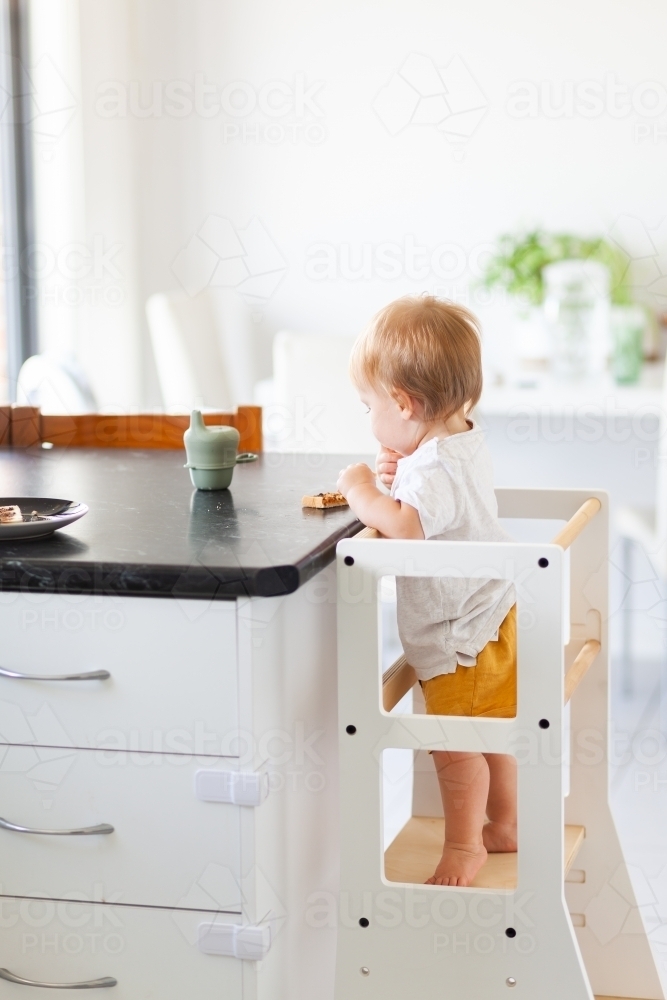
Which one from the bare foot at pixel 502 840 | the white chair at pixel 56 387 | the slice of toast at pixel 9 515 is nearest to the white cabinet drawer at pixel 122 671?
the slice of toast at pixel 9 515

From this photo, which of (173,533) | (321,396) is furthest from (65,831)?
(321,396)

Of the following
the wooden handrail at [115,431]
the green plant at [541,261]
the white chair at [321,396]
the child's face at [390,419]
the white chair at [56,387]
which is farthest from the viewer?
the green plant at [541,261]

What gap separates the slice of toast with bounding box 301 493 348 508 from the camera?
50.2 inches

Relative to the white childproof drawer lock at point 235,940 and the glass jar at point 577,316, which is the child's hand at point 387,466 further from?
the glass jar at point 577,316

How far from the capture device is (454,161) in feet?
10.7

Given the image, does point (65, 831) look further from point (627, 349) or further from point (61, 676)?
point (627, 349)

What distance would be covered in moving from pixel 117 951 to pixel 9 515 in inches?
16.7

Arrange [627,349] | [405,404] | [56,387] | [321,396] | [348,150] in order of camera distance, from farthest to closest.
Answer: [348,150] → [627,349] → [321,396] → [56,387] → [405,404]

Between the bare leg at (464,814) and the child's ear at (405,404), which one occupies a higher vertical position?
the child's ear at (405,404)

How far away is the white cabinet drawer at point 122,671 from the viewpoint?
976mm

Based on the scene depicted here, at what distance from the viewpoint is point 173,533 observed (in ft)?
3.64

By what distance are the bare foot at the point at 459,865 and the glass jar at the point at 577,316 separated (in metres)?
1.97

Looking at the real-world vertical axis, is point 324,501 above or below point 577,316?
below

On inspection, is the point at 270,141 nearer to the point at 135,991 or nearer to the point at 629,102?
the point at 629,102
